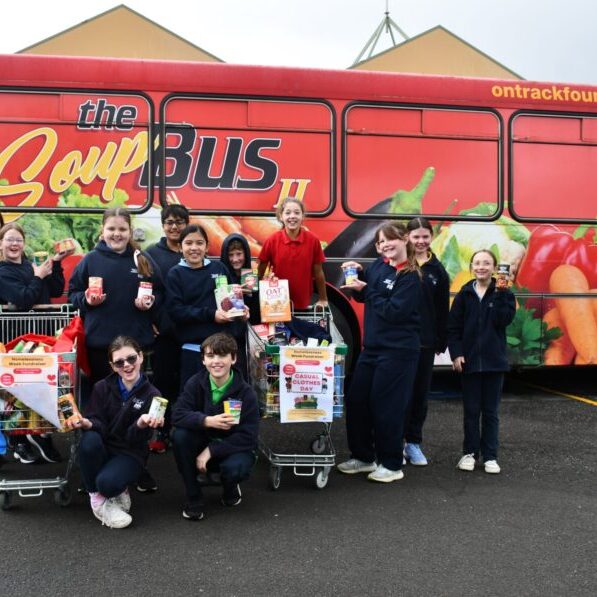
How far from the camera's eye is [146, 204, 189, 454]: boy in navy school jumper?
4871mm

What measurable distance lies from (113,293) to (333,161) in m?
3.04

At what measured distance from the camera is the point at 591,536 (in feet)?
11.8

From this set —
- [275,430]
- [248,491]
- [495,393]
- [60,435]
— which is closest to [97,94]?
[60,435]

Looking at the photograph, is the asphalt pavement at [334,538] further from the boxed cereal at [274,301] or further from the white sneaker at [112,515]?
the boxed cereal at [274,301]

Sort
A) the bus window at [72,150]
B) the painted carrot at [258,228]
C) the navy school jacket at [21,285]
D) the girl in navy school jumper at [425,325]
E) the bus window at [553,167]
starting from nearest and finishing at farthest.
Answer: the navy school jacket at [21,285]
the girl in navy school jumper at [425,325]
the bus window at [72,150]
the painted carrot at [258,228]
the bus window at [553,167]

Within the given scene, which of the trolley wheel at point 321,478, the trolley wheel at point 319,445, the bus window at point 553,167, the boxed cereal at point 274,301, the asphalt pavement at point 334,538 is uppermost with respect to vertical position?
the bus window at point 553,167

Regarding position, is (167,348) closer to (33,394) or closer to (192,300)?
(192,300)

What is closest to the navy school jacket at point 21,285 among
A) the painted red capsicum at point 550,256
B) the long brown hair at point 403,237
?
the long brown hair at point 403,237

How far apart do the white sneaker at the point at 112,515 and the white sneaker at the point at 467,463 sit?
2.35m

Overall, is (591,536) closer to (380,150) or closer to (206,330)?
(206,330)

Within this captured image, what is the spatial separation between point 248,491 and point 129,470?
89 cm

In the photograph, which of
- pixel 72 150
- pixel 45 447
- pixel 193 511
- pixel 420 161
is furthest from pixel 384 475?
pixel 72 150

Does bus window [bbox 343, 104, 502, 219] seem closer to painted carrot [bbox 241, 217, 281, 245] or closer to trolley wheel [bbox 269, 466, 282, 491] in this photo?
painted carrot [bbox 241, 217, 281, 245]

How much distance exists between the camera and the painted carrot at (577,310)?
6883 millimetres
